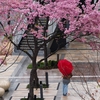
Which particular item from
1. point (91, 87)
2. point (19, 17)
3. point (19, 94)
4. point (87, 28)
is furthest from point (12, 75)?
point (87, 28)

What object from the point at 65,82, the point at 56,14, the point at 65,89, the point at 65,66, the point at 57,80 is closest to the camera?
the point at 56,14

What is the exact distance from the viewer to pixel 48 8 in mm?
12469

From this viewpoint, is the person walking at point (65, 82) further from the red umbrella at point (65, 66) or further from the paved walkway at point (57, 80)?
the red umbrella at point (65, 66)

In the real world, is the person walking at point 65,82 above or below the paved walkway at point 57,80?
above

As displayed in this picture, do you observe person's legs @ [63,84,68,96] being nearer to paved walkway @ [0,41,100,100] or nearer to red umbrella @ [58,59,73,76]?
paved walkway @ [0,41,100,100]

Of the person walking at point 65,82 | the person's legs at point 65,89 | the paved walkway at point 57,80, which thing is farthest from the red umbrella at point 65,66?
the person's legs at point 65,89

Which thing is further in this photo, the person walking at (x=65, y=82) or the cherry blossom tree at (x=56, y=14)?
the person walking at (x=65, y=82)

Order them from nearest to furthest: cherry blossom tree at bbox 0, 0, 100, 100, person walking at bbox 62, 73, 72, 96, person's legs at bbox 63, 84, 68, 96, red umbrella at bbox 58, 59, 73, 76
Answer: cherry blossom tree at bbox 0, 0, 100, 100
red umbrella at bbox 58, 59, 73, 76
person walking at bbox 62, 73, 72, 96
person's legs at bbox 63, 84, 68, 96

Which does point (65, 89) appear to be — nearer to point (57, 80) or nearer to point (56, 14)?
point (57, 80)

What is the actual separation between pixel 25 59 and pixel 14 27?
10132mm

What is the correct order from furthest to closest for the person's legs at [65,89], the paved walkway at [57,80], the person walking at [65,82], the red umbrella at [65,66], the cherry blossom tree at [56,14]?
the paved walkway at [57,80]
the person's legs at [65,89]
the person walking at [65,82]
the red umbrella at [65,66]
the cherry blossom tree at [56,14]

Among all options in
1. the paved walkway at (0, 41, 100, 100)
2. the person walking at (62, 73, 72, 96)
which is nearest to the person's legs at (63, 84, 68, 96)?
the person walking at (62, 73, 72, 96)

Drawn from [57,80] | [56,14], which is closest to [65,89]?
[57,80]

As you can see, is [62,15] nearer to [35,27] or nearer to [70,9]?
[70,9]
